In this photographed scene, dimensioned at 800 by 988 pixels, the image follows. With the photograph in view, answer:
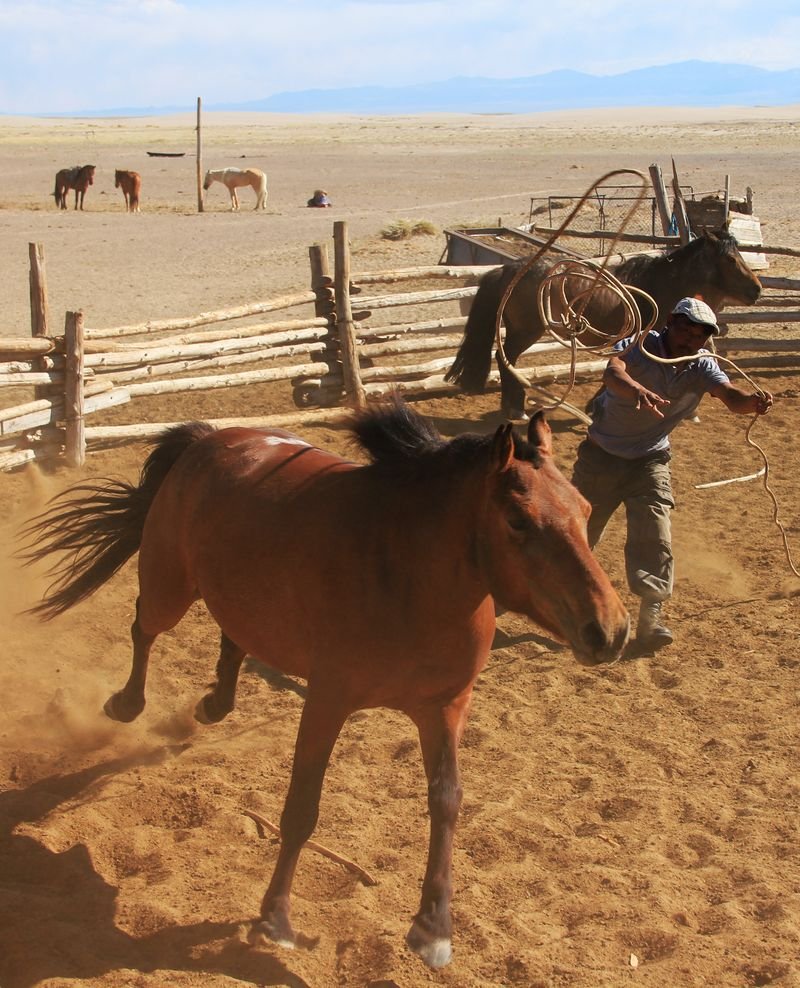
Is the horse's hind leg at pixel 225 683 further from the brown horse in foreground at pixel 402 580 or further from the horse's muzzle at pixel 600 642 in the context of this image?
the horse's muzzle at pixel 600 642

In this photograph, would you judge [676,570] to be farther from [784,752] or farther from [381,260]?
[381,260]

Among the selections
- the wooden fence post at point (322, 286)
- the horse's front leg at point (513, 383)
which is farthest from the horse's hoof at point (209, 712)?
the wooden fence post at point (322, 286)

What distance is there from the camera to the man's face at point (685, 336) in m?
5.29

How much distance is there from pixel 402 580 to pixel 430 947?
1.13m

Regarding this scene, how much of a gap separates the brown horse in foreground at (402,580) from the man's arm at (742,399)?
2222 millimetres

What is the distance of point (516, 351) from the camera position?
36.8ft

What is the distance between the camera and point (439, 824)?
3455 millimetres

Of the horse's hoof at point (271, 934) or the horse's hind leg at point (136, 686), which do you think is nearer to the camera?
the horse's hoof at point (271, 934)

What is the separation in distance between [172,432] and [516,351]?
684cm

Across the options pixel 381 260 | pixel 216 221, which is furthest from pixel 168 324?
pixel 216 221

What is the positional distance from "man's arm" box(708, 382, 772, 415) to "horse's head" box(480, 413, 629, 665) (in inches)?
92.3

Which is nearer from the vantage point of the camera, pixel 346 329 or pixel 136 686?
pixel 136 686

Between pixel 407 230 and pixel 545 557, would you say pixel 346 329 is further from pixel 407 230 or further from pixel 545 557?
pixel 407 230

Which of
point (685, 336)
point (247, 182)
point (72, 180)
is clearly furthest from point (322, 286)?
point (247, 182)
